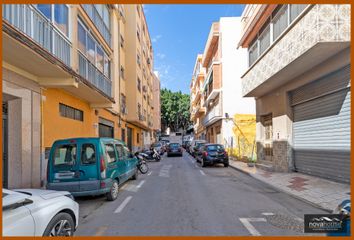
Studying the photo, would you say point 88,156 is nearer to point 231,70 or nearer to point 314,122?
point 314,122

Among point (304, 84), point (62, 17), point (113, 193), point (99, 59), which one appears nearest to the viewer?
point (113, 193)

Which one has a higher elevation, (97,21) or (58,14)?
(97,21)

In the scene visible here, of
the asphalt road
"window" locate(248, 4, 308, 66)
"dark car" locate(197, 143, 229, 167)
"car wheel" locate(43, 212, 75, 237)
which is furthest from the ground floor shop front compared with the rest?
"car wheel" locate(43, 212, 75, 237)

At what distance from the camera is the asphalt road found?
4.57m

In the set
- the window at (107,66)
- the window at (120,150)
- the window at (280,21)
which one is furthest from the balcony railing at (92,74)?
the window at (280,21)

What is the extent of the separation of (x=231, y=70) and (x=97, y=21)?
15510 millimetres

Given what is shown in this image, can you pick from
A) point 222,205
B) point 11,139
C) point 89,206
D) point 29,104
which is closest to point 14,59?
point 29,104

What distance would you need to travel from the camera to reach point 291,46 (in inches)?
344

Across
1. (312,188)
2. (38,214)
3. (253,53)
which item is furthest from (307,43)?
(38,214)

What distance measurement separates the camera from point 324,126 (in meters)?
9.16

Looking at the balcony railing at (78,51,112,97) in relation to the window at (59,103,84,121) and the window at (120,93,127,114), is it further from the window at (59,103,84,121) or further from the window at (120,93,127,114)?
the window at (120,93,127,114)

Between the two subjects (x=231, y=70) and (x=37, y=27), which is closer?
(x=37, y=27)

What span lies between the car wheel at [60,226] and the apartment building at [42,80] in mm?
4371

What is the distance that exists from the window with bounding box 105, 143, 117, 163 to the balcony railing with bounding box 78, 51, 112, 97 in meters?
4.80
